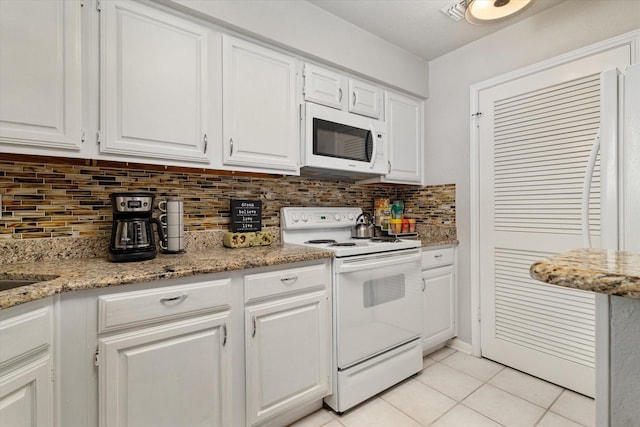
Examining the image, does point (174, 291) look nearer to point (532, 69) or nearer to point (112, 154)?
point (112, 154)

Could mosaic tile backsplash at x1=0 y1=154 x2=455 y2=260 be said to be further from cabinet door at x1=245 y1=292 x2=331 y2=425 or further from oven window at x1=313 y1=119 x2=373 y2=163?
cabinet door at x1=245 y1=292 x2=331 y2=425

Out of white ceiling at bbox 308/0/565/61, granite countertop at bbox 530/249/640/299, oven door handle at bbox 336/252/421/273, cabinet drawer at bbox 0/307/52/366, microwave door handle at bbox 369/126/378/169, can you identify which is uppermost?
white ceiling at bbox 308/0/565/61

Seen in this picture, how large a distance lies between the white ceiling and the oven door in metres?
1.57

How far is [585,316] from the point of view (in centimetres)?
187

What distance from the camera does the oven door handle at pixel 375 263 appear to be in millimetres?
1719

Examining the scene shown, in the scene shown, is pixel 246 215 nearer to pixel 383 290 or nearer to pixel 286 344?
pixel 286 344

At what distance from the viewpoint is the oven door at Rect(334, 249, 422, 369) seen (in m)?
1.72

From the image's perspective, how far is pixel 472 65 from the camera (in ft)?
7.98

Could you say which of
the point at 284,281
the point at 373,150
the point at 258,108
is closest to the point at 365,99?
the point at 373,150

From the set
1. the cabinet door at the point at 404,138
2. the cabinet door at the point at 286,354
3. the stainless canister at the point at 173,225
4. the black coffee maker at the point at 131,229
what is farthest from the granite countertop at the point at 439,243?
the black coffee maker at the point at 131,229

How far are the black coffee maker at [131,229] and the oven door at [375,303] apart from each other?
3.14 ft

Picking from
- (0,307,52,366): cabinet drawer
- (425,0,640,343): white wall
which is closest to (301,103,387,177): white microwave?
(425,0,640,343): white wall

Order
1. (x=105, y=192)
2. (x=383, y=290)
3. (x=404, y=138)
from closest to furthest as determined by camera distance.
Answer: (x=105, y=192), (x=383, y=290), (x=404, y=138)

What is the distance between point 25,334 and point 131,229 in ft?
1.79
